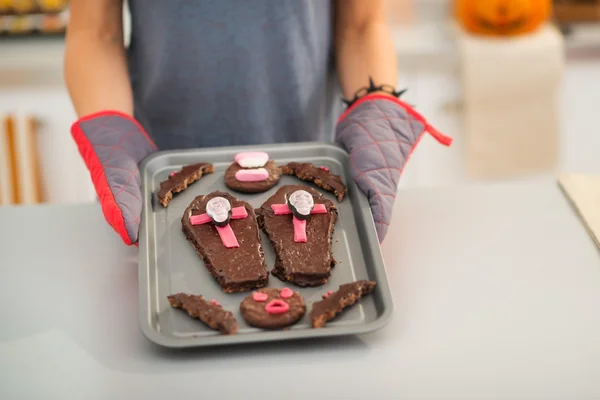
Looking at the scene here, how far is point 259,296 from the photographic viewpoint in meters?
0.97

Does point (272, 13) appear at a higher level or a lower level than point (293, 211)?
higher

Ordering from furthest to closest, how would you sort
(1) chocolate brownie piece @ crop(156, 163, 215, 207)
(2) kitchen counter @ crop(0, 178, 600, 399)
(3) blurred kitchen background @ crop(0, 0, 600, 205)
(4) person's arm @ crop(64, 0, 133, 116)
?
(3) blurred kitchen background @ crop(0, 0, 600, 205) < (4) person's arm @ crop(64, 0, 133, 116) < (1) chocolate brownie piece @ crop(156, 163, 215, 207) < (2) kitchen counter @ crop(0, 178, 600, 399)

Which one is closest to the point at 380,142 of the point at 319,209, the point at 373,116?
the point at 373,116

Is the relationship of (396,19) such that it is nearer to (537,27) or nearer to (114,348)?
(537,27)

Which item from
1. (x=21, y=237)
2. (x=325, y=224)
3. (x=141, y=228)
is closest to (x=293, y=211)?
(x=325, y=224)

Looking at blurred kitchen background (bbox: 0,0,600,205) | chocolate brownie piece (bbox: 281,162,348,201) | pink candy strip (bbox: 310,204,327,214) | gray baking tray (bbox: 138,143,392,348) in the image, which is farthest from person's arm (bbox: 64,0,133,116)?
blurred kitchen background (bbox: 0,0,600,205)

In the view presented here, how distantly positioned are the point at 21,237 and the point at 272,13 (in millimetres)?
603

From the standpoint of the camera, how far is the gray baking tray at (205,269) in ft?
3.11

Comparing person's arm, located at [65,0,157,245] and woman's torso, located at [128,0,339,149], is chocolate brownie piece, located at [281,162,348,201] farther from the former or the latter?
woman's torso, located at [128,0,339,149]

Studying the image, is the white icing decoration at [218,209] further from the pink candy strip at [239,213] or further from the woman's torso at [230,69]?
the woman's torso at [230,69]

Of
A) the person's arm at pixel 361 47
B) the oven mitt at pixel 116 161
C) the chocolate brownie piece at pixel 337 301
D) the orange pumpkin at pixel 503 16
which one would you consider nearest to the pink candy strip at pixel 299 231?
the chocolate brownie piece at pixel 337 301

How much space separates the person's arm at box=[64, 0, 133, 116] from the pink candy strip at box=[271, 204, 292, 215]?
41 cm

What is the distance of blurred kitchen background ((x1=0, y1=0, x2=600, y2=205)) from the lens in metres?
2.42

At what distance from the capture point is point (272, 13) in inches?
57.5
